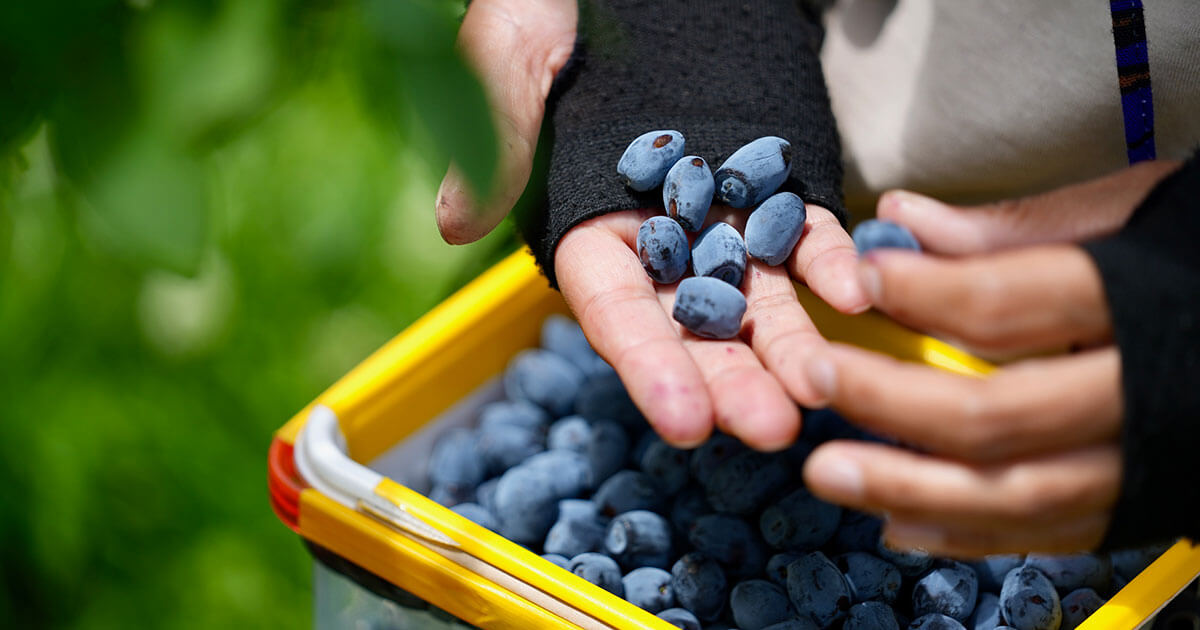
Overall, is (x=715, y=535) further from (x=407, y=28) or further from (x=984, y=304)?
(x=407, y=28)

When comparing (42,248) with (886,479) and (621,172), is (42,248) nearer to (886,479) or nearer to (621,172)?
(621,172)

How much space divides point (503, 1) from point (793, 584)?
0.74 metres

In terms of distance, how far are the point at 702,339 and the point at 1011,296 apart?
312mm

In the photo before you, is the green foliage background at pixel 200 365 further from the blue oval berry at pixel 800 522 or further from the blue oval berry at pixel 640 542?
the blue oval berry at pixel 800 522

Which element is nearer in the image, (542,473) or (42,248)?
(542,473)

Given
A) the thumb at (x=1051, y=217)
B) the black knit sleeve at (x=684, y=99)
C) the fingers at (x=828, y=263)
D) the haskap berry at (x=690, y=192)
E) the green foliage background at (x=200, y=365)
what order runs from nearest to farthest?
the thumb at (x=1051, y=217) < the fingers at (x=828, y=263) < the haskap berry at (x=690, y=192) < the black knit sleeve at (x=684, y=99) < the green foliage background at (x=200, y=365)

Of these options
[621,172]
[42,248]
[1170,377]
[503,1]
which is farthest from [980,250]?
[42,248]

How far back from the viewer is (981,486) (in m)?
0.55

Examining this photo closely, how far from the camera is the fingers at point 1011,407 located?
0.53 meters

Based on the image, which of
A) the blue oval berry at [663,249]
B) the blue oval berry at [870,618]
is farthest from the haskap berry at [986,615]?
the blue oval berry at [663,249]

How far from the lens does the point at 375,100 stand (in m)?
0.38

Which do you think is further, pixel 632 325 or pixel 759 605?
pixel 759 605

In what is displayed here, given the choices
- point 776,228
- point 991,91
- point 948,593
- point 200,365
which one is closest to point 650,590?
point 948,593

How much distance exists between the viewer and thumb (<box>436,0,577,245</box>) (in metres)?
0.91
